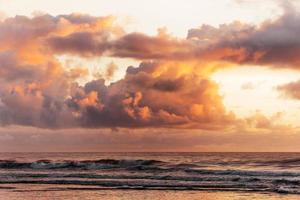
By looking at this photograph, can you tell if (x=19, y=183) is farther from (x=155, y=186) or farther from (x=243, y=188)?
(x=243, y=188)

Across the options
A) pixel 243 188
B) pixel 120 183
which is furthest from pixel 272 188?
pixel 120 183

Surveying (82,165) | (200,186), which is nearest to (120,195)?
(200,186)

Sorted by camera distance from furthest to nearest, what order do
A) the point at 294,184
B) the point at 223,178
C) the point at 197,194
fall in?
1. the point at 223,178
2. the point at 294,184
3. the point at 197,194

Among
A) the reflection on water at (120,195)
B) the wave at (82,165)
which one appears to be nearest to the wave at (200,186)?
the reflection on water at (120,195)

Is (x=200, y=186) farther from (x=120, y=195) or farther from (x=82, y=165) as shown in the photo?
A: (x=82, y=165)

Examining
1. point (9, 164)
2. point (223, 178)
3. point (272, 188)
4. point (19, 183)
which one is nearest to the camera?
point (272, 188)

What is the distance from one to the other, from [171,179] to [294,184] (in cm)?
1120

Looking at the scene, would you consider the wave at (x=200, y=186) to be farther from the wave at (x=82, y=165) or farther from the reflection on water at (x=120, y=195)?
the wave at (x=82, y=165)

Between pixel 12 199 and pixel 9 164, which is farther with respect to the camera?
pixel 9 164

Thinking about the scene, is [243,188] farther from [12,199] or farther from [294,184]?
[12,199]

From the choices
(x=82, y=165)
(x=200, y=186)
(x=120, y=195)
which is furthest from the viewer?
(x=82, y=165)

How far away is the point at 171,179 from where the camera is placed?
46125 mm

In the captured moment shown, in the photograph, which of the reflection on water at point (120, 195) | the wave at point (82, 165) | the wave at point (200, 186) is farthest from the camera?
the wave at point (82, 165)

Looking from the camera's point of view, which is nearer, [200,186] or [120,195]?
[120,195]
